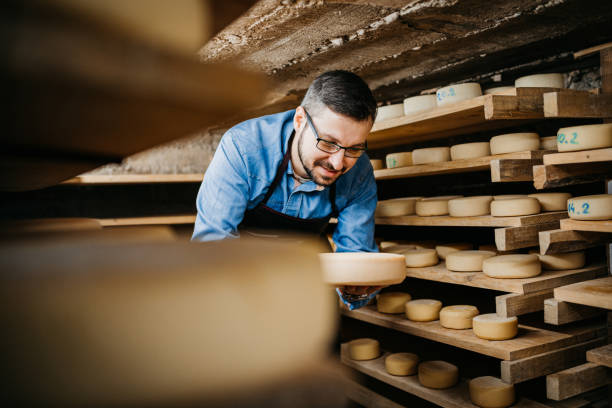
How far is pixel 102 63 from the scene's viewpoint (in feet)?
1.17

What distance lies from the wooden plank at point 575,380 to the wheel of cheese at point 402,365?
2.35 ft

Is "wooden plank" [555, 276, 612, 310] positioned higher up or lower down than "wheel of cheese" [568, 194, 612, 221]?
lower down

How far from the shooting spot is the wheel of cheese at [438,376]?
7.26 feet

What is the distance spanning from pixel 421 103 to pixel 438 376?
1353mm

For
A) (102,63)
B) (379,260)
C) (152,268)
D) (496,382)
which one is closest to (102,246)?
(152,268)

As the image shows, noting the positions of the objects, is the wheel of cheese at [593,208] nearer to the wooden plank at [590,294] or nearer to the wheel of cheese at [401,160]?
the wooden plank at [590,294]

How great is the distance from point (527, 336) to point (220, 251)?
1.96 metres

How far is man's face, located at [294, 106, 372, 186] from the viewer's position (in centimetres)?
177

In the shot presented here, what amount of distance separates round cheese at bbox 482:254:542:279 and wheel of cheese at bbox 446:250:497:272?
153 mm

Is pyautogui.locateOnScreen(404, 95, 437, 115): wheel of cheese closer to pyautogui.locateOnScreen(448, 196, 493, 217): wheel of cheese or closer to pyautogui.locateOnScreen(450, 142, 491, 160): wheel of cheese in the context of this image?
pyautogui.locateOnScreen(450, 142, 491, 160): wheel of cheese

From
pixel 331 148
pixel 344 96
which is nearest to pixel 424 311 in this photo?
pixel 331 148

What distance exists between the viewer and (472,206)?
7.39ft

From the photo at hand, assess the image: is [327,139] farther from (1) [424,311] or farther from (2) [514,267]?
(1) [424,311]

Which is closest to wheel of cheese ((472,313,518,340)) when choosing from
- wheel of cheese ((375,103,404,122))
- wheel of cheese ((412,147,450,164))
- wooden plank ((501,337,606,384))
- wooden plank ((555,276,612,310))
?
wooden plank ((501,337,606,384))
